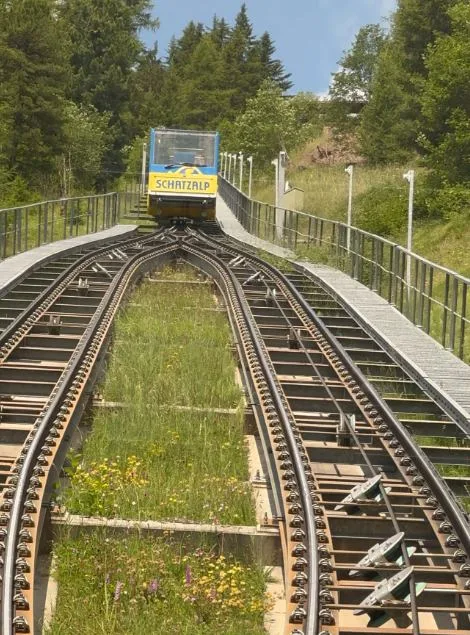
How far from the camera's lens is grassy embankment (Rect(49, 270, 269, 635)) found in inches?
247

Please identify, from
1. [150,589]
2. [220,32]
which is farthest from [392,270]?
[220,32]

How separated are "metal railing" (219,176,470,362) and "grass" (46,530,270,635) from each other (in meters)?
5.93

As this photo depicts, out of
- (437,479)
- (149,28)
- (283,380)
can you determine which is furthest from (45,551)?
(149,28)

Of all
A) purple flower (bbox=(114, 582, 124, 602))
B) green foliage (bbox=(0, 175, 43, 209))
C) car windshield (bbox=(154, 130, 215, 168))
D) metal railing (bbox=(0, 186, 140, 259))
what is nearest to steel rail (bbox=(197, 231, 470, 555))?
purple flower (bbox=(114, 582, 124, 602))

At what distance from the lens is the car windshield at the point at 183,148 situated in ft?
120

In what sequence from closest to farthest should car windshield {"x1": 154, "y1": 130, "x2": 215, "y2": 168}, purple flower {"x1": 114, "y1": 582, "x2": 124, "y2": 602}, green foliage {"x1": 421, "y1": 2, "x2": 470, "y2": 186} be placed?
purple flower {"x1": 114, "y1": 582, "x2": 124, "y2": 602} < car windshield {"x1": 154, "y1": 130, "x2": 215, "y2": 168} < green foliage {"x1": 421, "y1": 2, "x2": 470, "y2": 186}

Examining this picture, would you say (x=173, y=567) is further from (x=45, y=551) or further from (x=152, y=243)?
(x=152, y=243)

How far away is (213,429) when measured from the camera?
33.2 ft

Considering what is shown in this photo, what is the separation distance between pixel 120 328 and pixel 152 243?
1422cm

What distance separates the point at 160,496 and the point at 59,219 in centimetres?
2605

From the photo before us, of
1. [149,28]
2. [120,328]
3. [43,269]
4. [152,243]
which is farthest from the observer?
[149,28]

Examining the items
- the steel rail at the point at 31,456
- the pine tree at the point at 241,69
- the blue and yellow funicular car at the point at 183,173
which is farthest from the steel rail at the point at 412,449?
the pine tree at the point at 241,69

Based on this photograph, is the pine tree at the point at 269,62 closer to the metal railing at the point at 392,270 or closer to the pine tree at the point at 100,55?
the pine tree at the point at 100,55

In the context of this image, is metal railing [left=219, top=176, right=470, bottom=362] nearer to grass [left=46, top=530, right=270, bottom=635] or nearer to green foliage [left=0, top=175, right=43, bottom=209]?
grass [left=46, top=530, right=270, bottom=635]
